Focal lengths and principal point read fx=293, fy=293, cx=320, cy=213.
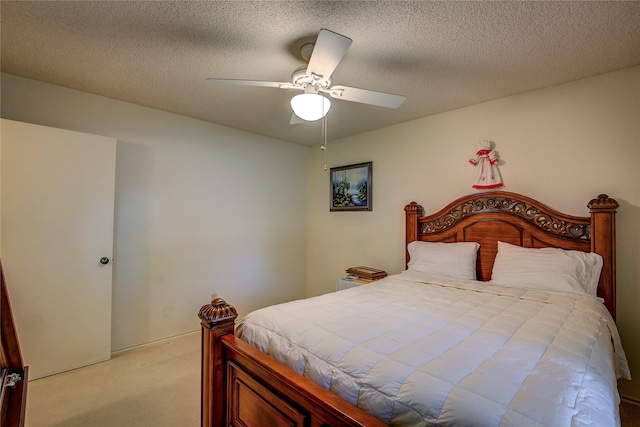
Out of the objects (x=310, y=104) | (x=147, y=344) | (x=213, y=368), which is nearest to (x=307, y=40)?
(x=310, y=104)

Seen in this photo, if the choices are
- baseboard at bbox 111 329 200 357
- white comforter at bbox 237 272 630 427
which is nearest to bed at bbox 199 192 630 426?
white comforter at bbox 237 272 630 427

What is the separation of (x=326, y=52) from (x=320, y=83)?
288 mm

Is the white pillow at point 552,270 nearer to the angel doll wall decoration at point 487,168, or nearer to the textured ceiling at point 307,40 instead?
the angel doll wall decoration at point 487,168

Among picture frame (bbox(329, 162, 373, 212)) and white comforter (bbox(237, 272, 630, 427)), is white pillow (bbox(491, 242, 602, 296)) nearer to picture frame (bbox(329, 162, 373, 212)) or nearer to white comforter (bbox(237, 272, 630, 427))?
white comforter (bbox(237, 272, 630, 427))

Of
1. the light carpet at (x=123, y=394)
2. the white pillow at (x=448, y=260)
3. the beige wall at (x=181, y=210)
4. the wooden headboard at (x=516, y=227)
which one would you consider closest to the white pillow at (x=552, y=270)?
the wooden headboard at (x=516, y=227)

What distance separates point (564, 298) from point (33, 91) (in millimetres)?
4209

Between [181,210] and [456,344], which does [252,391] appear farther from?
[181,210]

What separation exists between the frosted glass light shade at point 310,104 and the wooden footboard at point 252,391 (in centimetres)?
121

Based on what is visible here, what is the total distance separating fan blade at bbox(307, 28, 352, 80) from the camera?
1.36 meters

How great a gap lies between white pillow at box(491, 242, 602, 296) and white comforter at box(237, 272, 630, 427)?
5.6 inches

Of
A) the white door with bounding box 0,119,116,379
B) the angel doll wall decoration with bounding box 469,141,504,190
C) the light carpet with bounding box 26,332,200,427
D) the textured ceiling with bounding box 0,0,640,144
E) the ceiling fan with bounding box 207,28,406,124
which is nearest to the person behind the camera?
the ceiling fan with bounding box 207,28,406,124

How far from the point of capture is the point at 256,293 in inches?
149

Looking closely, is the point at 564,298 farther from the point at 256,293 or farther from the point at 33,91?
the point at 33,91

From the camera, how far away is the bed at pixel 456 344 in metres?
0.87
